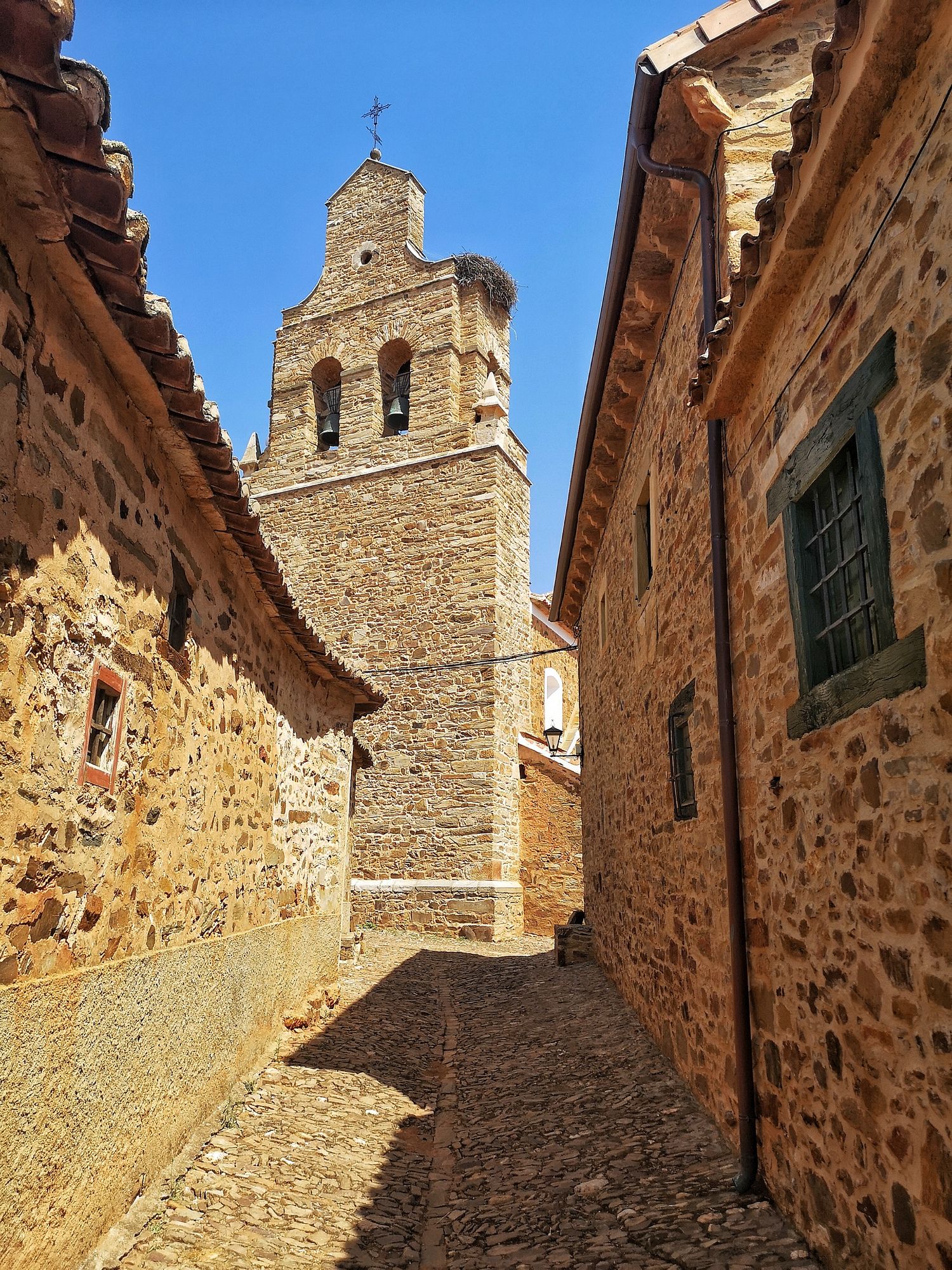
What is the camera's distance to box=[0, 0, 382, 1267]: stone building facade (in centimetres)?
253

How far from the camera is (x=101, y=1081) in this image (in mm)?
3160

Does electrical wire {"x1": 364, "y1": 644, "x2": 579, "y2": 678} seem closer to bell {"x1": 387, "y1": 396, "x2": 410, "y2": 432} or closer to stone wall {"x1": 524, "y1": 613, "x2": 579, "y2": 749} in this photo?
stone wall {"x1": 524, "y1": 613, "x2": 579, "y2": 749}

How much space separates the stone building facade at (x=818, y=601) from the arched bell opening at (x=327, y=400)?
13385 millimetres

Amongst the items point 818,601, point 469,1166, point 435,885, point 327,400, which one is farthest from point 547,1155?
point 327,400

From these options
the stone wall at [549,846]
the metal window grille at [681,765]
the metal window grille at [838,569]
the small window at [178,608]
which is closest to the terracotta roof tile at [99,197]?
the small window at [178,608]

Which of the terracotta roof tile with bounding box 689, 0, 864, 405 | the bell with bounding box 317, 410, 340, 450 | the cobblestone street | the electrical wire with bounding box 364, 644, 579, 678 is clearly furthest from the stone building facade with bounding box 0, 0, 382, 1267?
the bell with bounding box 317, 410, 340, 450

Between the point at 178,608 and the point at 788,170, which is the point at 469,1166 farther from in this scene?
the point at 788,170

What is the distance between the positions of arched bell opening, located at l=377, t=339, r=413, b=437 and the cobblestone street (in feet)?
42.9

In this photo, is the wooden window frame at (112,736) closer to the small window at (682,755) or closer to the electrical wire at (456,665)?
the small window at (682,755)

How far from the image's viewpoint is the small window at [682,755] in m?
5.07

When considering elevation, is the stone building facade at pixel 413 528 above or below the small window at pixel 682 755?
above

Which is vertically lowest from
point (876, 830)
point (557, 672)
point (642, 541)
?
point (876, 830)

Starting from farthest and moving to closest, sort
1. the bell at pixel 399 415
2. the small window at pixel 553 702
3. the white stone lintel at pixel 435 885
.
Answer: the small window at pixel 553 702, the bell at pixel 399 415, the white stone lintel at pixel 435 885

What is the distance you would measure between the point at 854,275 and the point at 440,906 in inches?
504
